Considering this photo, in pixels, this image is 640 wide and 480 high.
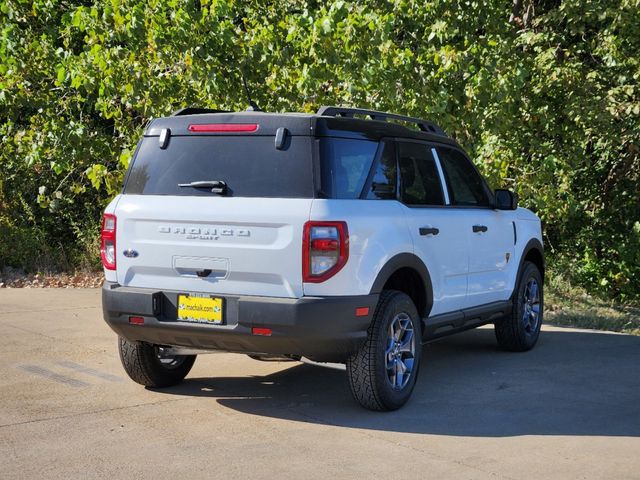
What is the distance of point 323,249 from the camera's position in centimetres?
612

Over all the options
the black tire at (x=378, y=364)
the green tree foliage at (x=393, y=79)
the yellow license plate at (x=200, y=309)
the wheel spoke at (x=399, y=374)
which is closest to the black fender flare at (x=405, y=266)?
the black tire at (x=378, y=364)

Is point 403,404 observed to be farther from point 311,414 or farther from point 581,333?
point 581,333

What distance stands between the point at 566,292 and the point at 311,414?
8.37 metres

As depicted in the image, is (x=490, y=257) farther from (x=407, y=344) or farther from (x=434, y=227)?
(x=407, y=344)

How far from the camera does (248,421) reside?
645cm

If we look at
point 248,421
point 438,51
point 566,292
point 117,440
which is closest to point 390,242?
point 248,421

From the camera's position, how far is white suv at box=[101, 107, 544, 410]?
6.16 metres

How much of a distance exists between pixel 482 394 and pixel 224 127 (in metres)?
2.75

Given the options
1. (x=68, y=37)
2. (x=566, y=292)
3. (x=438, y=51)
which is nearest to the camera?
(x=438, y=51)

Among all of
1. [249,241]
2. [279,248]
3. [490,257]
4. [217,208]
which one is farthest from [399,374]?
[490,257]

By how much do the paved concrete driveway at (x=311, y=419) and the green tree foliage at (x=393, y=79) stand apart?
3126mm

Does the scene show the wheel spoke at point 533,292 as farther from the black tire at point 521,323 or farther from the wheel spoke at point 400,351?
the wheel spoke at point 400,351

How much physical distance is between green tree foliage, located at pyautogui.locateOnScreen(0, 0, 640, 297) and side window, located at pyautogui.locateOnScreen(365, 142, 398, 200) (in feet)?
10.8

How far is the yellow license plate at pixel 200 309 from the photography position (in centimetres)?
631
